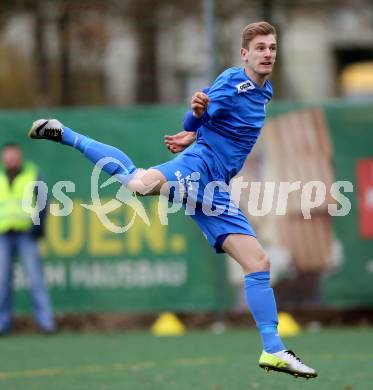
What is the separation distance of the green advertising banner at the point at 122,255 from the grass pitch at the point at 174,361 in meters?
0.45

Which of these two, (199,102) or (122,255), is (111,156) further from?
(122,255)

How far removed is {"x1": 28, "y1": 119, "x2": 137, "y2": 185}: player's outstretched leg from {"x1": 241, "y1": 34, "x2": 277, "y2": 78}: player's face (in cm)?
107

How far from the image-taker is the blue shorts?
8008 millimetres

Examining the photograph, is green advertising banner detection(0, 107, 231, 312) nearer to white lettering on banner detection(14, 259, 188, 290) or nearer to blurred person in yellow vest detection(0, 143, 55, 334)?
white lettering on banner detection(14, 259, 188, 290)

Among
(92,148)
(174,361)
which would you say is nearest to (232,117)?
(92,148)

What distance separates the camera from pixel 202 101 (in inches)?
307

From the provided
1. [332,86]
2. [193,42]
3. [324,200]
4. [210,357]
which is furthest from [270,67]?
[332,86]

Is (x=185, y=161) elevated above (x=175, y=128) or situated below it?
below

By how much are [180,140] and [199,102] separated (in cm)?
55

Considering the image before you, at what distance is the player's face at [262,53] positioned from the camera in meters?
7.89

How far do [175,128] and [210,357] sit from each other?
3471 mm

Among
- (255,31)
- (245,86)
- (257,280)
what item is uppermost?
(255,31)

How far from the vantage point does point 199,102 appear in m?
7.78

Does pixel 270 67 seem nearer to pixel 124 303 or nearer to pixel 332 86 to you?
pixel 124 303
